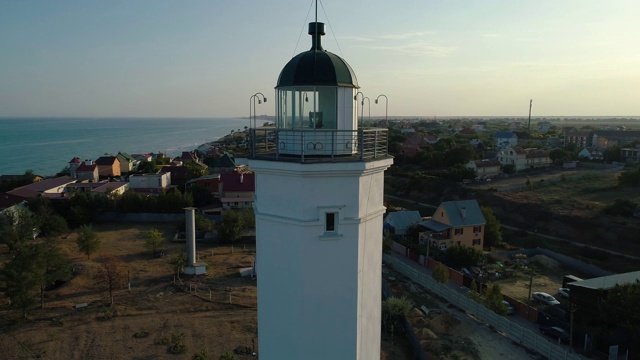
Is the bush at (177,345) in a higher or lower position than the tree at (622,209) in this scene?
lower

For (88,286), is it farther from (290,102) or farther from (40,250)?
(290,102)

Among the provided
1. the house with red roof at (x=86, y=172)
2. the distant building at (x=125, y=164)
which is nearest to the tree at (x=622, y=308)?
the house with red roof at (x=86, y=172)

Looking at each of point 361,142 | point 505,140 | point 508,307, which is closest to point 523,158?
point 505,140

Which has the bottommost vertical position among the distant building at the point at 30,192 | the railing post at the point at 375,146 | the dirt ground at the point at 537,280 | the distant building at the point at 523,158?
the dirt ground at the point at 537,280

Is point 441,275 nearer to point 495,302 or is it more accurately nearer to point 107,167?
point 495,302

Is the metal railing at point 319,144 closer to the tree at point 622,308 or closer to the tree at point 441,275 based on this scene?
the tree at point 622,308

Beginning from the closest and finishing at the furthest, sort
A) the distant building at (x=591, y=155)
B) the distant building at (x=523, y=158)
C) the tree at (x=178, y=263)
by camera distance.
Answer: the tree at (x=178, y=263) < the distant building at (x=523, y=158) < the distant building at (x=591, y=155)

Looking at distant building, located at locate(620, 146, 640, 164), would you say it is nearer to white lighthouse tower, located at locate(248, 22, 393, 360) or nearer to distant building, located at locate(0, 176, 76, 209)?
white lighthouse tower, located at locate(248, 22, 393, 360)
